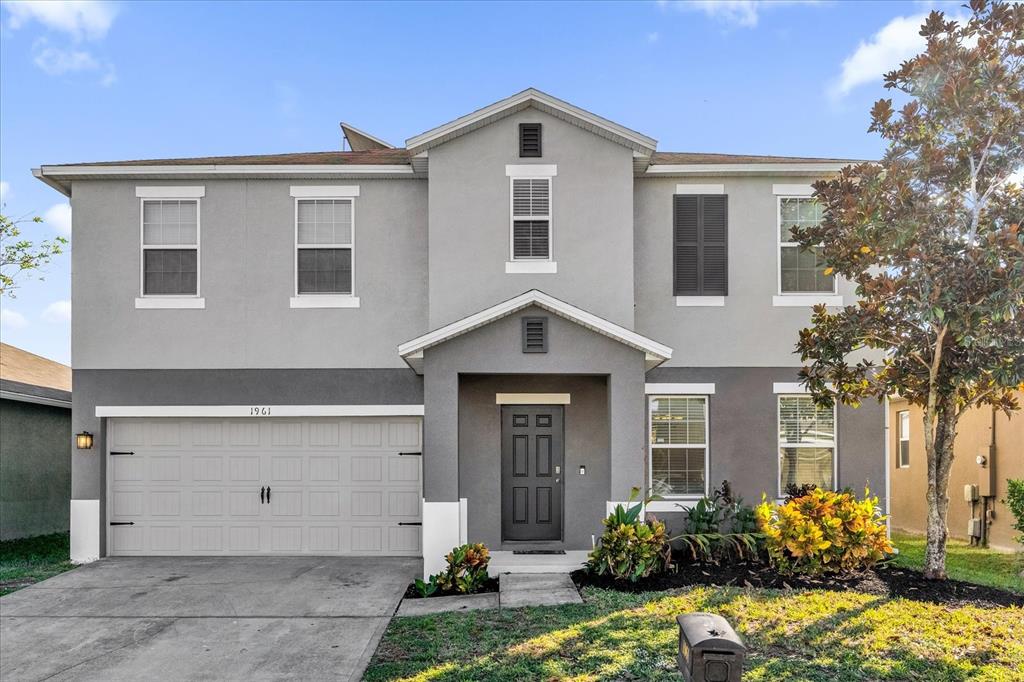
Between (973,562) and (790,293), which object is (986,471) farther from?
(790,293)

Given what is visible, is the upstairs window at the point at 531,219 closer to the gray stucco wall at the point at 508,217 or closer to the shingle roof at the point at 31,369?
the gray stucco wall at the point at 508,217

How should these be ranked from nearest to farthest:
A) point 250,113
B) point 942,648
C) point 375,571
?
1. point 942,648
2. point 375,571
3. point 250,113

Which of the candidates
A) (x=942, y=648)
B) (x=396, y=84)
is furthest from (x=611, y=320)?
(x=396, y=84)

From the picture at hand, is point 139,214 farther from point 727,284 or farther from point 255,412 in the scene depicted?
point 727,284

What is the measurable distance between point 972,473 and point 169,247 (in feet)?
48.9

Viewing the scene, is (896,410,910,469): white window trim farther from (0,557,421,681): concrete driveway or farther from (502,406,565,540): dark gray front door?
(0,557,421,681): concrete driveway

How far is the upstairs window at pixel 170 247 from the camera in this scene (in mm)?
12609

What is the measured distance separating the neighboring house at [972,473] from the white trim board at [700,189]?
15.4ft

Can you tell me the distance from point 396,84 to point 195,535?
1059 cm

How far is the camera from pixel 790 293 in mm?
12477

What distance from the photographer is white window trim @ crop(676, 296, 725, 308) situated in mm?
12445

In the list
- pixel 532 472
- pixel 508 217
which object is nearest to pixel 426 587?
pixel 532 472

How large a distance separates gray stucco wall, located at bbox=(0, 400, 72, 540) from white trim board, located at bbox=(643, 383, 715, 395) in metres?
12.0

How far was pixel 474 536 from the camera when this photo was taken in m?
12.0
